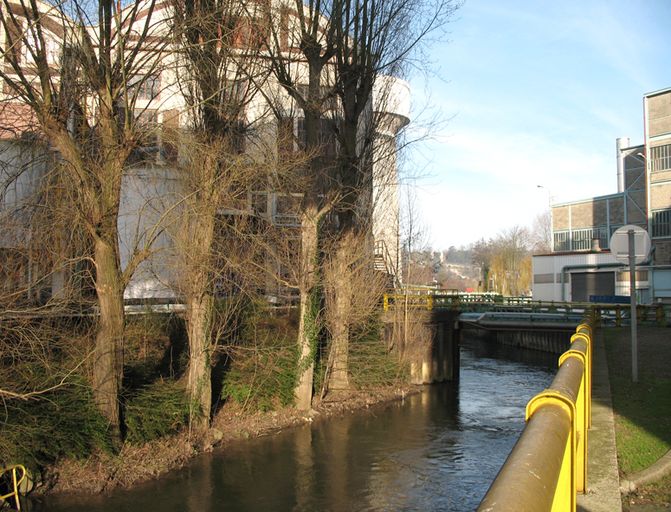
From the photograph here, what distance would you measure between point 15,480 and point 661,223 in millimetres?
51901

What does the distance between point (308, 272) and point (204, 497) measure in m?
8.38

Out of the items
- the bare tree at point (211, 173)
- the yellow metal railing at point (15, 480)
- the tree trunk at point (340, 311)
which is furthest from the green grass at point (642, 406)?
the yellow metal railing at point (15, 480)

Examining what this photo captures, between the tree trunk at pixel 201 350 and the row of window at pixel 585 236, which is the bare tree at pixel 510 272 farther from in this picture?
the tree trunk at pixel 201 350

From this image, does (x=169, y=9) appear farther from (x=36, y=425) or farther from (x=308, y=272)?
(x=36, y=425)

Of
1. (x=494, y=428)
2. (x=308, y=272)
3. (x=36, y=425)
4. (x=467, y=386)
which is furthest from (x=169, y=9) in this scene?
(x=467, y=386)

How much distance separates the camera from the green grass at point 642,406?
629cm

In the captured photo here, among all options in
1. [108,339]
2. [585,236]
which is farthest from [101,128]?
[585,236]

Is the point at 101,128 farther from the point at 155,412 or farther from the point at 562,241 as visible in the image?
the point at 562,241

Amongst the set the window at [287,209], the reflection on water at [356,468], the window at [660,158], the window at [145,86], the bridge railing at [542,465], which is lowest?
the reflection on water at [356,468]

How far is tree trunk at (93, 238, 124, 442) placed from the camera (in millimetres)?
13852

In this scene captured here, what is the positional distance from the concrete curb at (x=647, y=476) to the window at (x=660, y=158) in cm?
5222

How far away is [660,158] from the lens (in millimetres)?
52000

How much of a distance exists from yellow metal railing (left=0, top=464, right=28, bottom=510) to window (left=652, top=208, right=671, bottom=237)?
51.1 m

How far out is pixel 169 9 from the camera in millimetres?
17344
